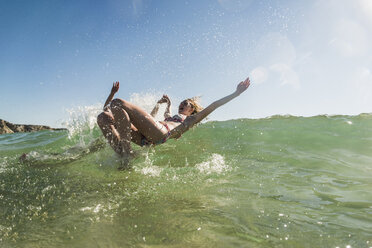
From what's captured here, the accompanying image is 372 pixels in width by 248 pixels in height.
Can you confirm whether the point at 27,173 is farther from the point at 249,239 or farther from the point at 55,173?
the point at 249,239

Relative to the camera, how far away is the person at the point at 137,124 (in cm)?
507

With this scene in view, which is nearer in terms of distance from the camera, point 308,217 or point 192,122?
point 308,217

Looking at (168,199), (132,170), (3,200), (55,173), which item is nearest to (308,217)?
(168,199)

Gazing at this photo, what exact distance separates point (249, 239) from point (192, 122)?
10.3 ft

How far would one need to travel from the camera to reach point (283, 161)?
632cm

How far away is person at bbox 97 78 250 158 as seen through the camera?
16.6 feet

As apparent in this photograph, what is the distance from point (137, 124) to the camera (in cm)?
529

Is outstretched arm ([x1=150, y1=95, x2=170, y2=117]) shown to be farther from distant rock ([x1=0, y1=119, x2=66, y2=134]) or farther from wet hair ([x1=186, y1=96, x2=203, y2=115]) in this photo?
distant rock ([x1=0, y1=119, x2=66, y2=134])

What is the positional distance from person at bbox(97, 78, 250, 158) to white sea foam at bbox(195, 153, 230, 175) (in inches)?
35.0

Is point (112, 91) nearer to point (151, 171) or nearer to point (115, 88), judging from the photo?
point (115, 88)

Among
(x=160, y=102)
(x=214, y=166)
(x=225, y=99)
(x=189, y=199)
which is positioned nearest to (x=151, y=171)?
(x=214, y=166)

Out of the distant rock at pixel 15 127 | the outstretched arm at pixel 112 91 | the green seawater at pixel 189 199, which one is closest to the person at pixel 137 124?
the outstretched arm at pixel 112 91

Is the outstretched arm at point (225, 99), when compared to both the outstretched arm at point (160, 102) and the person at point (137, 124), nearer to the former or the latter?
the person at point (137, 124)

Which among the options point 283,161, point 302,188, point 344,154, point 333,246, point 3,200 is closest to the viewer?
point 333,246
